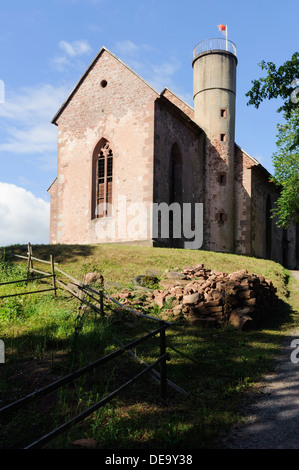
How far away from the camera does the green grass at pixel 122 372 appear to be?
14.1 feet

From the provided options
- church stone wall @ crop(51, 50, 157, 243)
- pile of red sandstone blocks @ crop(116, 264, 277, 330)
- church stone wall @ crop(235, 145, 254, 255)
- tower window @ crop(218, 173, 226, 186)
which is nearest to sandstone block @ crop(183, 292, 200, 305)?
pile of red sandstone blocks @ crop(116, 264, 277, 330)

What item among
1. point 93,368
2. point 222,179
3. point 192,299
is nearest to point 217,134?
point 222,179

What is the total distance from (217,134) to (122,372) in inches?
817

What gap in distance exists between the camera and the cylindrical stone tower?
78.0 ft

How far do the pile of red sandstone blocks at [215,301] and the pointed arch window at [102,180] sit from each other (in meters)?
10.8

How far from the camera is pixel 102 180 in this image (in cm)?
2081

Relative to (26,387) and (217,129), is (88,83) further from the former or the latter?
(26,387)

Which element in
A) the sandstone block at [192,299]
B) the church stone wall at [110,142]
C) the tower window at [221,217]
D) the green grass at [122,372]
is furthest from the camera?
the tower window at [221,217]

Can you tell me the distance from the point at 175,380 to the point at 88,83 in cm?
1960

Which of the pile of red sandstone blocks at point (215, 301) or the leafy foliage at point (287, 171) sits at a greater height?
the leafy foliage at point (287, 171)

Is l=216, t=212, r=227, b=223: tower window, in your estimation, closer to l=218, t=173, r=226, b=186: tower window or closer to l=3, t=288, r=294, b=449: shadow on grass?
l=218, t=173, r=226, b=186: tower window

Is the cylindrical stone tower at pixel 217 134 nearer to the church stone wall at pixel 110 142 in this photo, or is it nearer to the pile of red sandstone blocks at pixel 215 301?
the church stone wall at pixel 110 142

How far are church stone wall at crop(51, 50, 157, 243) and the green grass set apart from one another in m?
9.37

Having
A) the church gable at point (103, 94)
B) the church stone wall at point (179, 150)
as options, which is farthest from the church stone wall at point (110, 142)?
the church stone wall at point (179, 150)
